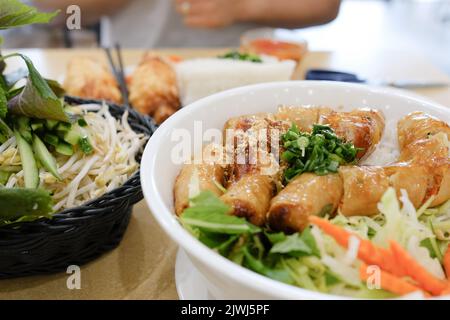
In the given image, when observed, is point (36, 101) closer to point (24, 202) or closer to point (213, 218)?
point (24, 202)

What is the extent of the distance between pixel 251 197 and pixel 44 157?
24.5 inches

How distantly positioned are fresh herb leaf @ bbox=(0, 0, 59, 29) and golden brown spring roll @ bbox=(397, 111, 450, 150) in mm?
1014

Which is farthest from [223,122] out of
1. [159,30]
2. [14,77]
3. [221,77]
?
[159,30]

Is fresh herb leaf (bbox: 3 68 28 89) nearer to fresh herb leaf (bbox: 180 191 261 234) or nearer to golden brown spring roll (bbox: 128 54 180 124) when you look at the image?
golden brown spring roll (bbox: 128 54 180 124)

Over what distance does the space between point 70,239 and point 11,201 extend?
180 millimetres

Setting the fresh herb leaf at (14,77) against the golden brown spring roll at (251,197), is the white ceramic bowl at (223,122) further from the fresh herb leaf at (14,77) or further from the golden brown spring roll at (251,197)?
the fresh herb leaf at (14,77)

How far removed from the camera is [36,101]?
1.19m

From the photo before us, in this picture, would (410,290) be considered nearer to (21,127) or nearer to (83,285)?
(83,285)

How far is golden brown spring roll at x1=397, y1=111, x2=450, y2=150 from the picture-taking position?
3.76ft

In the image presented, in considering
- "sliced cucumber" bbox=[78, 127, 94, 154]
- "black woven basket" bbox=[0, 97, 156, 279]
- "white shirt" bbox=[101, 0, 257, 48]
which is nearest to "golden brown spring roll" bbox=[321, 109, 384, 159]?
"black woven basket" bbox=[0, 97, 156, 279]

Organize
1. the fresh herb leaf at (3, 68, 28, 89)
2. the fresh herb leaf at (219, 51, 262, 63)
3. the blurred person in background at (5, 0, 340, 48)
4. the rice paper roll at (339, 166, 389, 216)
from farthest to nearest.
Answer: the blurred person in background at (5, 0, 340, 48) → the fresh herb leaf at (219, 51, 262, 63) → the fresh herb leaf at (3, 68, 28, 89) → the rice paper roll at (339, 166, 389, 216)

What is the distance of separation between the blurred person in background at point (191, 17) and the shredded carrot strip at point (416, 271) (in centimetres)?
244

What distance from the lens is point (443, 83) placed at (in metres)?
2.54

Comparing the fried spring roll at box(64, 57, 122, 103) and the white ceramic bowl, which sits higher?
the white ceramic bowl
